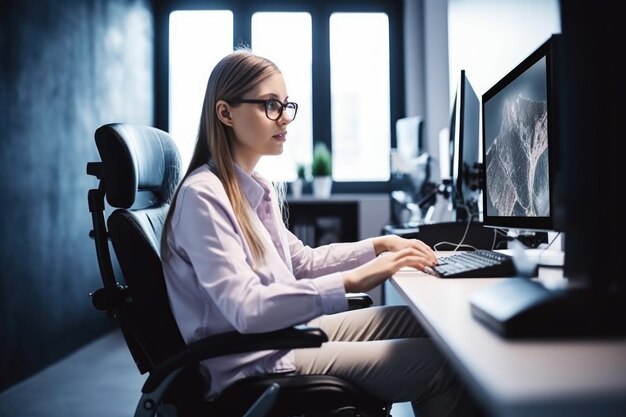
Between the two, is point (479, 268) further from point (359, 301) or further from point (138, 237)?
point (138, 237)

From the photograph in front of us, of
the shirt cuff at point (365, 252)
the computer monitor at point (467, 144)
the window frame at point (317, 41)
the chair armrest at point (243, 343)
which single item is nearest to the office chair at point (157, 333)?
the chair armrest at point (243, 343)

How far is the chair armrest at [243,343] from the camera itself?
3.11 feet

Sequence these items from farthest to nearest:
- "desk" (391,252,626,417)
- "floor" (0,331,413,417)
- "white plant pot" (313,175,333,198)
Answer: "white plant pot" (313,175,333,198)
"floor" (0,331,413,417)
"desk" (391,252,626,417)

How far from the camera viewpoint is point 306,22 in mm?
4766

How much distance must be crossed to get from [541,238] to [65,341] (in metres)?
2.60

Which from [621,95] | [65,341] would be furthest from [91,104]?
[621,95]

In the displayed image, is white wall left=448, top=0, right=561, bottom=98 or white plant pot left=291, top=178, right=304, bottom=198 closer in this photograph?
white wall left=448, top=0, right=561, bottom=98

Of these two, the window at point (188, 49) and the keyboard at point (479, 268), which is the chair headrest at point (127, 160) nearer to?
the keyboard at point (479, 268)

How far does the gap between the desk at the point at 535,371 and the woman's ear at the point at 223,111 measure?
28.5 inches

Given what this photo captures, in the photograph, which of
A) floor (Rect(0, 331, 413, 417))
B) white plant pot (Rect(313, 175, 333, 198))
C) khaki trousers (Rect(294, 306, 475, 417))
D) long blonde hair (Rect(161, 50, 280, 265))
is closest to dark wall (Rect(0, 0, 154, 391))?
floor (Rect(0, 331, 413, 417))

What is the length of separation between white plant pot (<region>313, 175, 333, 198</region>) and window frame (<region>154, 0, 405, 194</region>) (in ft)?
1.43

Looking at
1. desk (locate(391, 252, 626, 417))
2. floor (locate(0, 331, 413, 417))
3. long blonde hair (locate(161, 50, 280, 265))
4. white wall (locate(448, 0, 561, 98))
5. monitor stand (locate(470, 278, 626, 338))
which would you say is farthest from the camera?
floor (locate(0, 331, 413, 417))

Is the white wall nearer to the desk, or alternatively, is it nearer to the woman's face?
the woman's face

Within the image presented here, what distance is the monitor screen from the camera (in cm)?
116
